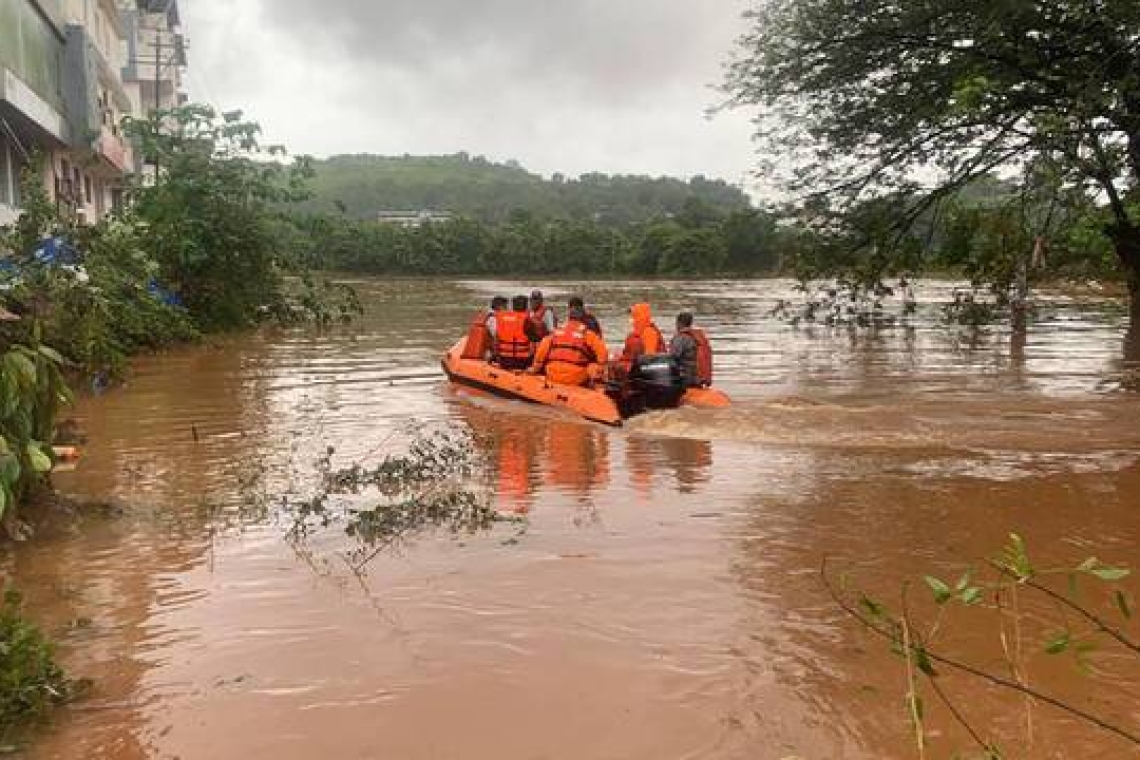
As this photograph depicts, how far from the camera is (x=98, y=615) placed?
596 cm

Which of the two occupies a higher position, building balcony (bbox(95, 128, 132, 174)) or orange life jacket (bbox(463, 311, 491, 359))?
building balcony (bbox(95, 128, 132, 174))

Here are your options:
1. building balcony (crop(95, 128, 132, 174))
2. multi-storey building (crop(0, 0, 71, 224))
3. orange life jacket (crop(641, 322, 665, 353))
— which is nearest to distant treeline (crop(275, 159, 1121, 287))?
multi-storey building (crop(0, 0, 71, 224))

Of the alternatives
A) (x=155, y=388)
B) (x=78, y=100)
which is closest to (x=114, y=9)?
(x=78, y=100)

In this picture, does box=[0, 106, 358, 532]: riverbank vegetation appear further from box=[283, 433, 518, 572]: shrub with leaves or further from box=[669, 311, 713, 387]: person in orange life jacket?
box=[669, 311, 713, 387]: person in orange life jacket

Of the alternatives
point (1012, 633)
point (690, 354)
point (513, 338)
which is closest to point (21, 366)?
point (1012, 633)

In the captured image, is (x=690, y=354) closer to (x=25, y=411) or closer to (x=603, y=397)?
(x=603, y=397)

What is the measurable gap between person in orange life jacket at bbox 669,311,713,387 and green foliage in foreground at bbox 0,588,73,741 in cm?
861

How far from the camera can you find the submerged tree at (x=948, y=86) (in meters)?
13.4

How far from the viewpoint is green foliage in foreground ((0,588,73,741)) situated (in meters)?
4.41

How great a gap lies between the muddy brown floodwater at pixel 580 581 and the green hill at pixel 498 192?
103m

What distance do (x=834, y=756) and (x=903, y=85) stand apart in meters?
14.3

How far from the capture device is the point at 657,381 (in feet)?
40.2

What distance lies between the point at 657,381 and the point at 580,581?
5.92 meters

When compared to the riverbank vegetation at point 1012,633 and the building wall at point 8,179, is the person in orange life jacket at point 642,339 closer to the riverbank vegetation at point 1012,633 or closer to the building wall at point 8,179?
the riverbank vegetation at point 1012,633
